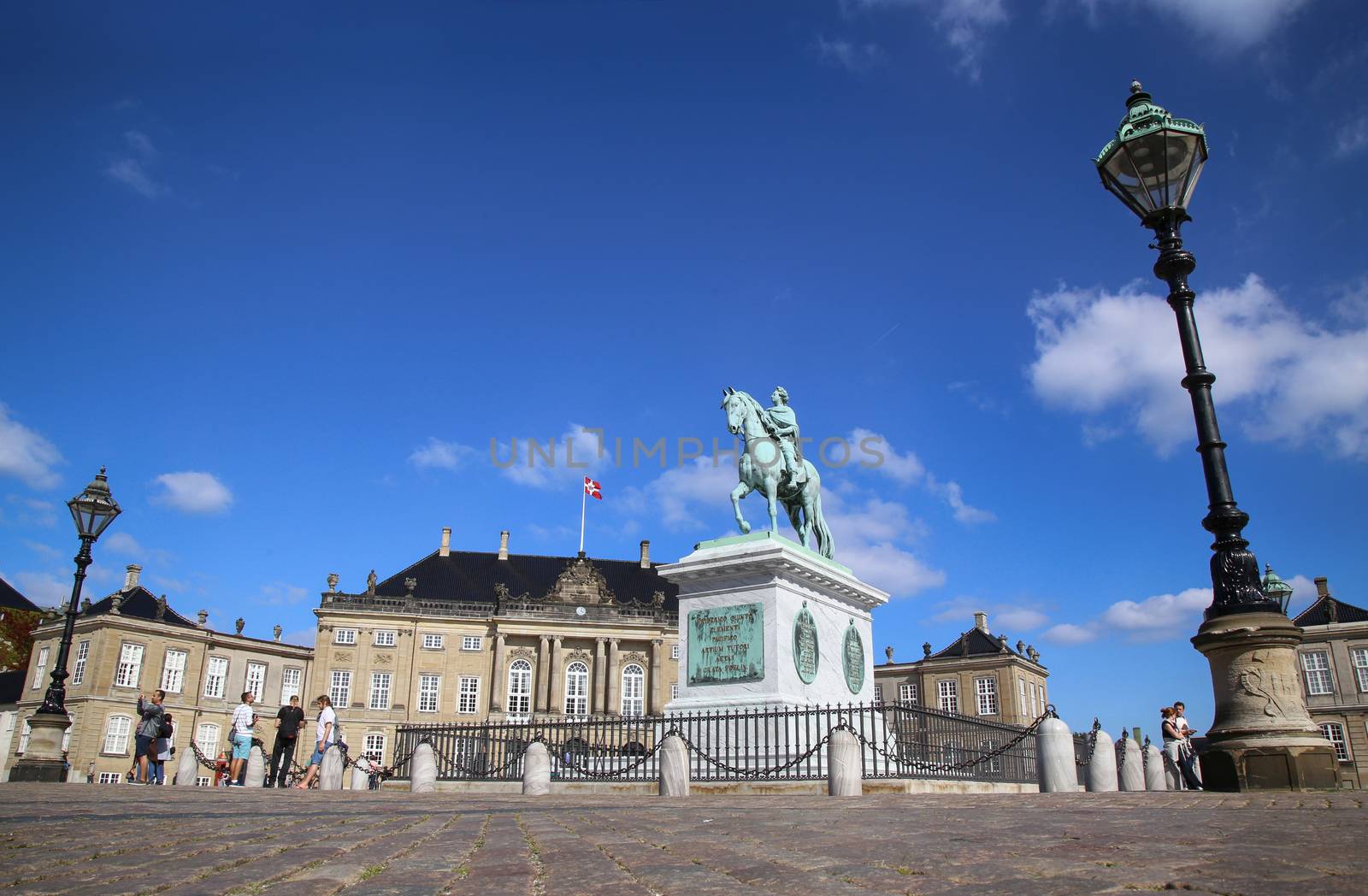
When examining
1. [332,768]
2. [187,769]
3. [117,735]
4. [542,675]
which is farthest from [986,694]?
[187,769]

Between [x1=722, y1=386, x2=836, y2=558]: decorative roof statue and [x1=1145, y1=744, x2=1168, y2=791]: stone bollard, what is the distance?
6.51m

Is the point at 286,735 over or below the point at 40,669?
below

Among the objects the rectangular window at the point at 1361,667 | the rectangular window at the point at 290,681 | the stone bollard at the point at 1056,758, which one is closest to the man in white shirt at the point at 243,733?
the stone bollard at the point at 1056,758

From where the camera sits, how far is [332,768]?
1764 centimetres

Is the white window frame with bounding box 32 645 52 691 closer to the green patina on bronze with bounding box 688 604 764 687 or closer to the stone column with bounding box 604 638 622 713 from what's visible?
the stone column with bounding box 604 638 622 713

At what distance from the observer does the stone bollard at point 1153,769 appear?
15.8 m

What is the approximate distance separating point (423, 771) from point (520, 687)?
5100 centimetres

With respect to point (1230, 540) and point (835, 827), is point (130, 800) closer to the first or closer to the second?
point (835, 827)

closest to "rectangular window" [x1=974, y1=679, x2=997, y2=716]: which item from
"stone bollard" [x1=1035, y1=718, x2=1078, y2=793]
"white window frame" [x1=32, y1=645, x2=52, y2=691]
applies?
"stone bollard" [x1=1035, y1=718, x2=1078, y2=793]

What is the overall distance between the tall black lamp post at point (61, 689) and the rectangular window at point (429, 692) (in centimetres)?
4785

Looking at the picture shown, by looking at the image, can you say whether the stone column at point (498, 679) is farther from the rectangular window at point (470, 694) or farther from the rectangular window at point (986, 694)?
the rectangular window at point (986, 694)

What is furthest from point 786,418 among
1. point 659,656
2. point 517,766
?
point 659,656

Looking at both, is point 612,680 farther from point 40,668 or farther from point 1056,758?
point 1056,758

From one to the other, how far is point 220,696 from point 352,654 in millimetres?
8454
